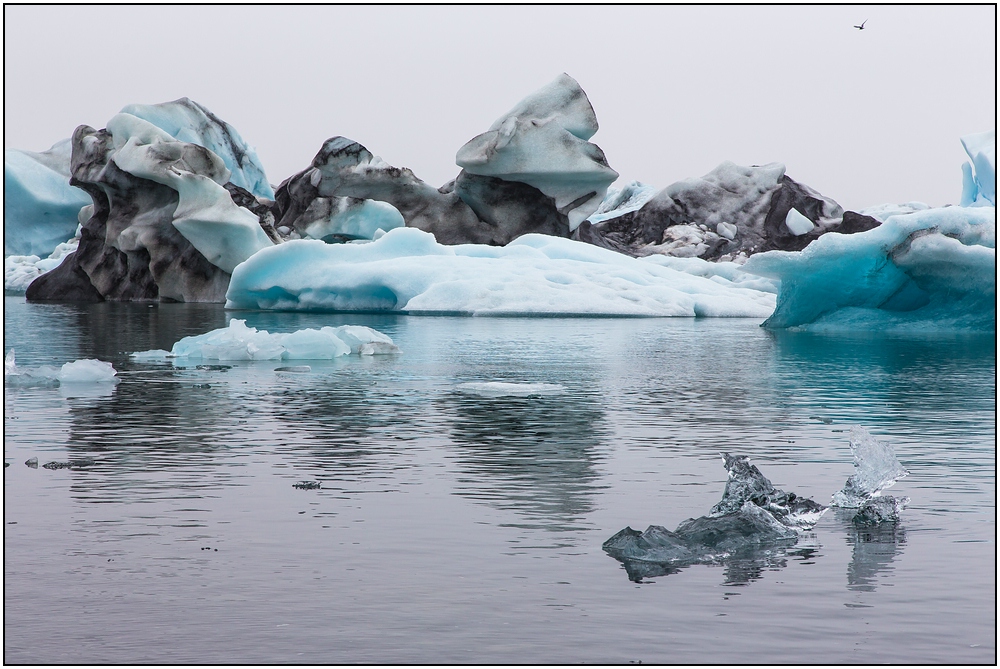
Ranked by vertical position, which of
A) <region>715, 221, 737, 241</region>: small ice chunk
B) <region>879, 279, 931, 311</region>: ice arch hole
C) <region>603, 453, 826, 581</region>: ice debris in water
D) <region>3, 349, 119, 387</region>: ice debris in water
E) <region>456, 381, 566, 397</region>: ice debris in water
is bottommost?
<region>603, 453, 826, 581</region>: ice debris in water

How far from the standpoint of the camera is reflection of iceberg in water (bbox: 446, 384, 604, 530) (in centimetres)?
541

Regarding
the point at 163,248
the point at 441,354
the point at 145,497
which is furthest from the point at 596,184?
the point at 145,497

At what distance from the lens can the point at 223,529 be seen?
4.82 meters

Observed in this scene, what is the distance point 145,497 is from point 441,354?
8857 mm

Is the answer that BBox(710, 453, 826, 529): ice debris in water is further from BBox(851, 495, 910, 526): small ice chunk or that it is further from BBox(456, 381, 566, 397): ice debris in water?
BBox(456, 381, 566, 397): ice debris in water

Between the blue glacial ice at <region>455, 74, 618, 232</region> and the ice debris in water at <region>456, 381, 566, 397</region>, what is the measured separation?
75.9 ft

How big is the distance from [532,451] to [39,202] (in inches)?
1541

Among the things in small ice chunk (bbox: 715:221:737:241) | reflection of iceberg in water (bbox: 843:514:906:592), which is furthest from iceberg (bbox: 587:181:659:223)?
reflection of iceberg in water (bbox: 843:514:906:592)

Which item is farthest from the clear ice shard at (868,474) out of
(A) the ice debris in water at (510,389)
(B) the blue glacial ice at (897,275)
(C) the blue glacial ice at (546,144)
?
(C) the blue glacial ice at (546,144)

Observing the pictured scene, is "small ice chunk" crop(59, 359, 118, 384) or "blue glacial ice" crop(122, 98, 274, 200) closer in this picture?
"small ice chunk" crop(59, 359, 118, 384)

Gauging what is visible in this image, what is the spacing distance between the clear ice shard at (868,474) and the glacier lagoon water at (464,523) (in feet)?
0.47

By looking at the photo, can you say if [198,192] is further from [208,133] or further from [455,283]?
[208,133]

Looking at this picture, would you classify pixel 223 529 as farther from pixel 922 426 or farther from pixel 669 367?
pixel 669 367

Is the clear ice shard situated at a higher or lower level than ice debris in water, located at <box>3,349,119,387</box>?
lower
